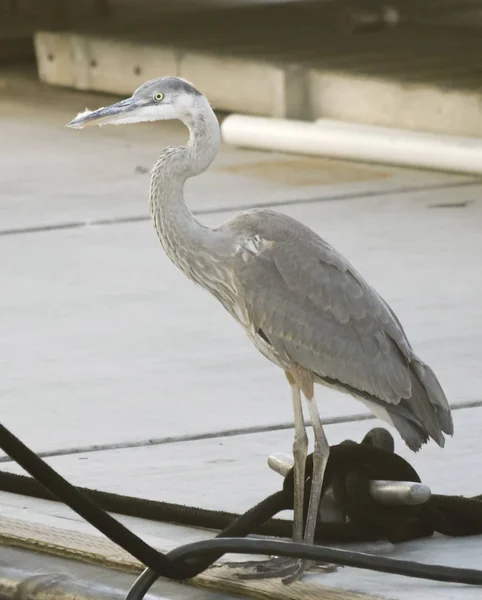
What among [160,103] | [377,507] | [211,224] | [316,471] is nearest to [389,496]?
[377,507]

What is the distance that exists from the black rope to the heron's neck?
1.86 ft

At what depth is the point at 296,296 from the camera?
383 centimetres

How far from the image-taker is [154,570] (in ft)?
11.5

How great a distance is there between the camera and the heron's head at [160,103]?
12.7ft

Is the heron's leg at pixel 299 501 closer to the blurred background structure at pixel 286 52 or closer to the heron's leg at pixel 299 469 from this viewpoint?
the heron's leg at pixel 299 469

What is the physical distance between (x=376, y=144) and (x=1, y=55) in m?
5.02

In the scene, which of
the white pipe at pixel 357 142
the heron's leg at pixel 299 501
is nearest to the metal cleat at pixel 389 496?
the heron's leg at pixel 299 501

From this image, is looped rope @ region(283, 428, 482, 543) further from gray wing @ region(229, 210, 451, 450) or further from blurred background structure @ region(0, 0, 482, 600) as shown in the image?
gray wing @ region(229, 210, 451, 450)

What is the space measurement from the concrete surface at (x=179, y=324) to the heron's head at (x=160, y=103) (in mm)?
995

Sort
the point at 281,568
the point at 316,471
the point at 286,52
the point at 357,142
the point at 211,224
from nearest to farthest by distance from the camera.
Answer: the point at 281,568
the point at 316,471
the point at 211,224
the point at 357,142
the point at 286,52

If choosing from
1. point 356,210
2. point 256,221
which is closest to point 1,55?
point 356,210

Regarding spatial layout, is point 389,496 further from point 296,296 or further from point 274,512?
point 296,296

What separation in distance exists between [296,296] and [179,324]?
2.45 m

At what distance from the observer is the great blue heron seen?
3816mm
